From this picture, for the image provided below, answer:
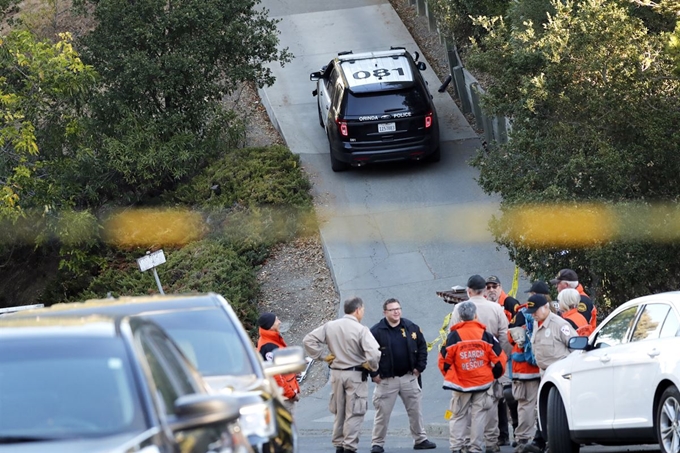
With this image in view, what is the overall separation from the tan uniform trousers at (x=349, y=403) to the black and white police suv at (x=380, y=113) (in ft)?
36.1

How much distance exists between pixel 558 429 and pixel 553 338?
3.78ft

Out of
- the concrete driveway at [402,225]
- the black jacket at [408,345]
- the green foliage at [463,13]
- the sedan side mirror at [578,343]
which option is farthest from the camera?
the green foliage at [463,13]

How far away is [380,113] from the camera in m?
22.6

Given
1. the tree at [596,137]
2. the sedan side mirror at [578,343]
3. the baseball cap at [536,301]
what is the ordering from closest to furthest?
1. the sedan side mirror at [578,343]
2. the baseball cap at [536,301]
3. the tree at [596,137]

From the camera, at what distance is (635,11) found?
16.7 metres

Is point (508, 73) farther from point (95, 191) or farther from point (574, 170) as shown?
point (95, 191)

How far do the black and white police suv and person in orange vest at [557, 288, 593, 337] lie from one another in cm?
1120

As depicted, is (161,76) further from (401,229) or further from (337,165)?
(401,229)

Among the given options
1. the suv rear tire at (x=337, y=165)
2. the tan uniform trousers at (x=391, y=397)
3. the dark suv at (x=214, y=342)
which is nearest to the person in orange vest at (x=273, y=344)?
the tan uniform trousers at (x=391, y=397)

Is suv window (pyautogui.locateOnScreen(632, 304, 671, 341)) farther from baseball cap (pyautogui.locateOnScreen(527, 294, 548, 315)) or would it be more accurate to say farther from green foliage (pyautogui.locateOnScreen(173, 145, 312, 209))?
green foliage (pyautogui.locateOnScreen(173, 145, 312, 209))


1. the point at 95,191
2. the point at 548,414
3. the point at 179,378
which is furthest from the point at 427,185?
the point at 179,378

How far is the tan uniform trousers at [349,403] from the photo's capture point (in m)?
12.1

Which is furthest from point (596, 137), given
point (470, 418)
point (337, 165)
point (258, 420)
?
point (337, 165)

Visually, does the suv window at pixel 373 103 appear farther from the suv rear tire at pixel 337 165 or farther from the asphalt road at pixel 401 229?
the asphalt road at pixel 401 229
